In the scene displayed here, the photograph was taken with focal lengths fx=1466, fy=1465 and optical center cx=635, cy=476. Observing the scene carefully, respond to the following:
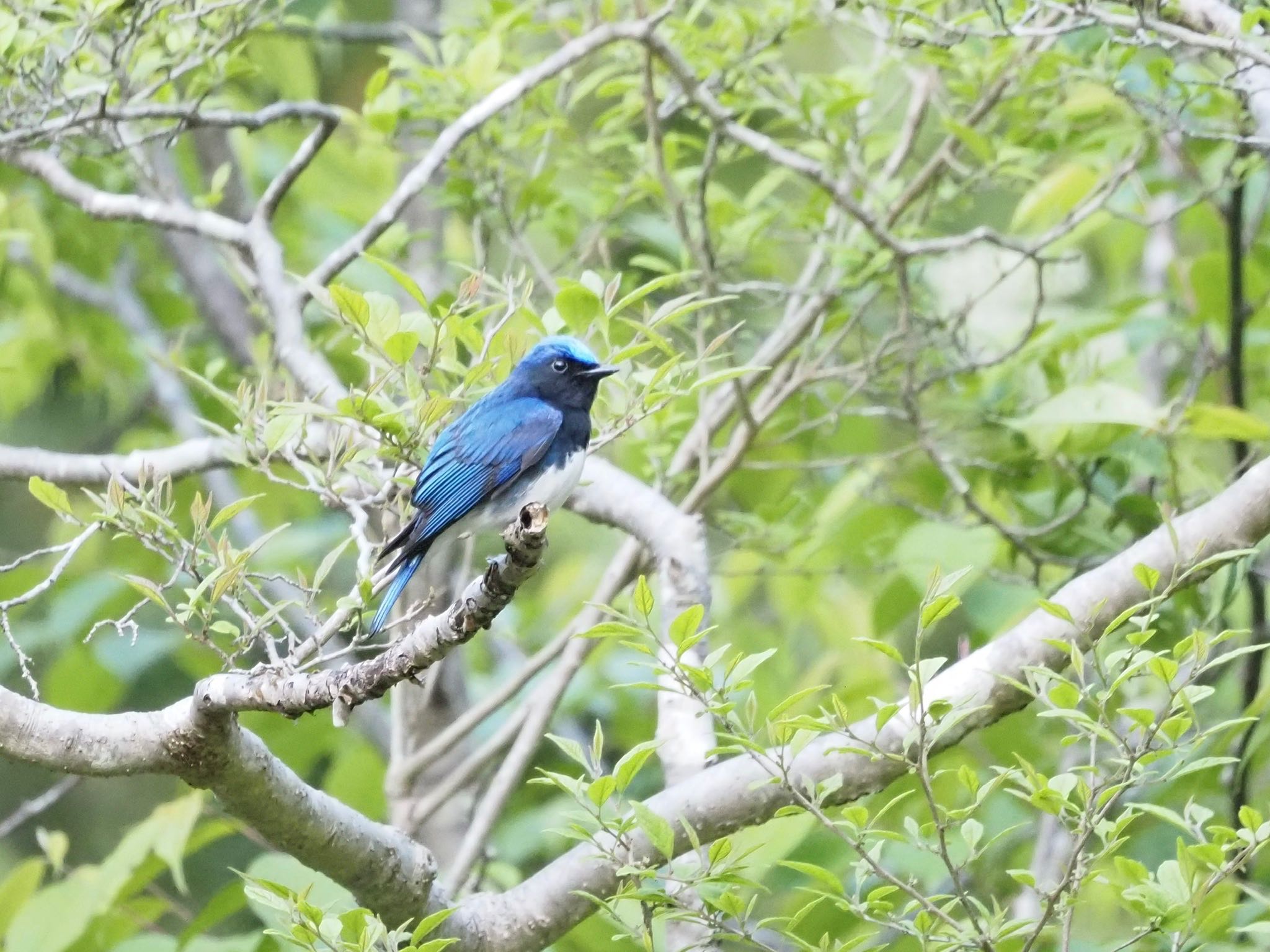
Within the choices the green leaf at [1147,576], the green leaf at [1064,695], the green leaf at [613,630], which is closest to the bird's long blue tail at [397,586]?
the green leaf at [613,630]

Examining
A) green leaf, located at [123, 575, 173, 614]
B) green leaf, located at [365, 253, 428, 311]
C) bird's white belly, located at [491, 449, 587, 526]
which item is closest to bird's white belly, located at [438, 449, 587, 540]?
bird's white belly, located at [491, 449, 587, 526]

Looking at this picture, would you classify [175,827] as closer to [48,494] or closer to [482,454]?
[482,454]

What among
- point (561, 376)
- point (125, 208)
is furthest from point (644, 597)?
point (125, 208)

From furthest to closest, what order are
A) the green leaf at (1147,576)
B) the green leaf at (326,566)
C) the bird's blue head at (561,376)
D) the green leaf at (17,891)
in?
1. the bird's blue head at (561,376)
2. the green leaf at (17,891)
3. the green leaf at (326,566)
4. the green leaf at (1147,576)

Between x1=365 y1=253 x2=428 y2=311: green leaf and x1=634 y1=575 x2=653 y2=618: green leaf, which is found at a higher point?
x1=365 y1=253 x2=428 y2=311: green leaf

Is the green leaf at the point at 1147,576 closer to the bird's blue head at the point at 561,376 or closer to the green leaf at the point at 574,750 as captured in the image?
the green leaf at the point at 574,750

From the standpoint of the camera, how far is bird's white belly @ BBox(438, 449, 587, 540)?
314 centimetres

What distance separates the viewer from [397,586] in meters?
3.44

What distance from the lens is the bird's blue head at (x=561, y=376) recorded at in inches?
142

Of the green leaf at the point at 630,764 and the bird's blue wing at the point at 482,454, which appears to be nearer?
the green leaf at the point at 630,764

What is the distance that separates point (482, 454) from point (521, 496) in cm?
15

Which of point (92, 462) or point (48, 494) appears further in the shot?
point (92, 462)

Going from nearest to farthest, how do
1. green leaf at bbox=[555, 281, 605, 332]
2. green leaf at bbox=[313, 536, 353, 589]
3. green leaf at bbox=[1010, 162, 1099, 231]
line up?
1. green leaf at bbox=[313, 536, 353, 589]
2. green leaf at bbox=[555, 281, 605, 332]
3. green leaf at bbox=[1010, 162, 1099, 231]

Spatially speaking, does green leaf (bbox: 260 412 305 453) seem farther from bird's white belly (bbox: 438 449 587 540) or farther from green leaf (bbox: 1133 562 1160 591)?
green leaf (bbox: 1133 562 1160 591)
